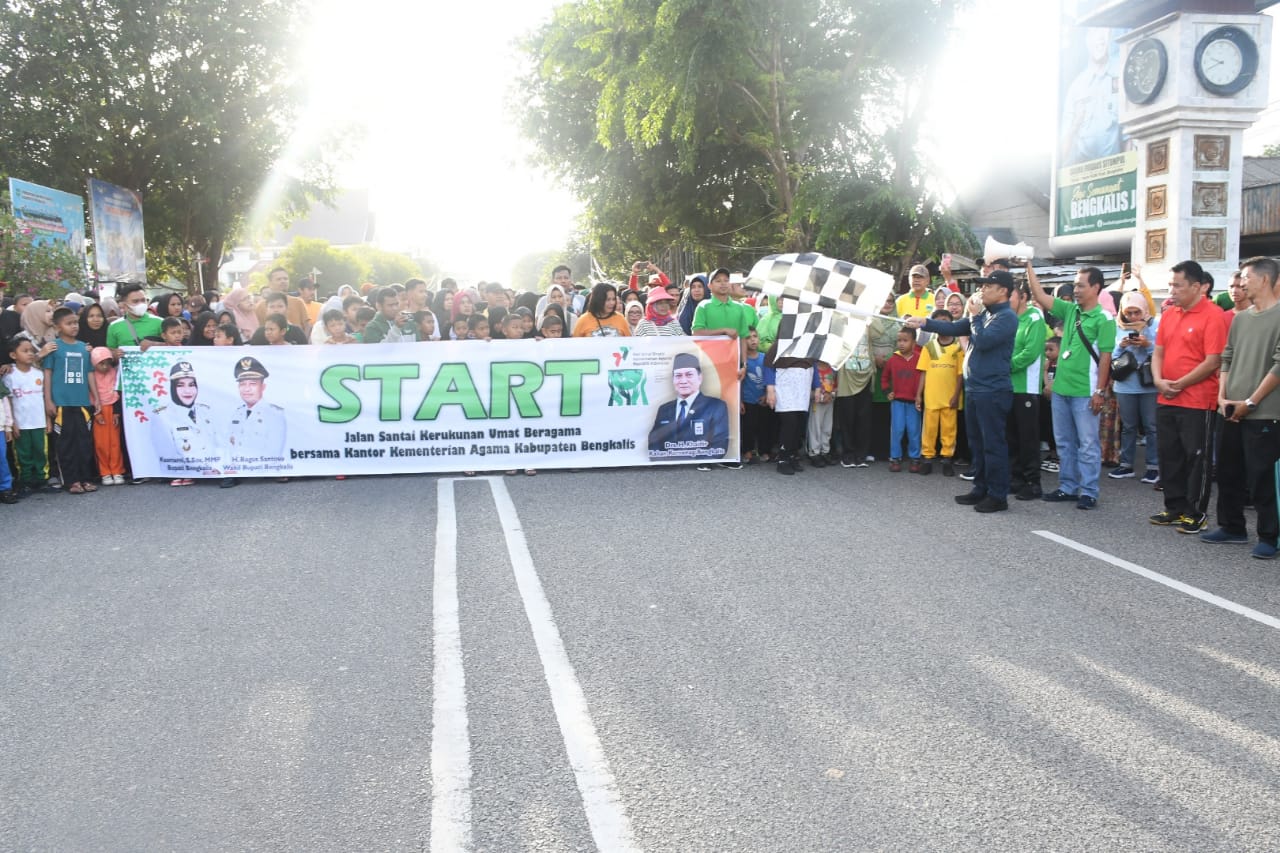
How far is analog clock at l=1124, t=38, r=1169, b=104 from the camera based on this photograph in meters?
14.7

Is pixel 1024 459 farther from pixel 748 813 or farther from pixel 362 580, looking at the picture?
pixel 748 813

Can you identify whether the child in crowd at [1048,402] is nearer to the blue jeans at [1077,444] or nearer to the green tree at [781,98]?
the blue jeans at [1077,444]

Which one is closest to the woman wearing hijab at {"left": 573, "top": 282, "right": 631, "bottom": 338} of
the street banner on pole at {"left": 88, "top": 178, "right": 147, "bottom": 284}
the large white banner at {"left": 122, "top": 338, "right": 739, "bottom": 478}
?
the large white banner at {"left": 122, "top": 338, "right": 739, "bottom": 478}

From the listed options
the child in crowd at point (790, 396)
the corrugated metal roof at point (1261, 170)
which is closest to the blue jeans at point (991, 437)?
the child in crowd at point (790, 396)

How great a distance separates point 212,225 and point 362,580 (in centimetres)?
2918

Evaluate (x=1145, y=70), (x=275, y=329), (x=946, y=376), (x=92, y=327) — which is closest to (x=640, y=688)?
(x=946, y=376)

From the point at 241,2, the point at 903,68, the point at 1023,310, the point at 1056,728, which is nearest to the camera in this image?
the point at 1056,728

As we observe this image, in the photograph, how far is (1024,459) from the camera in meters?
9.34

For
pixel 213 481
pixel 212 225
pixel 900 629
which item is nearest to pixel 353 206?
pixel 212 225

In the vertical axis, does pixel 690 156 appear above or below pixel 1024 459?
above

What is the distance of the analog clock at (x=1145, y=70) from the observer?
48.1 ft

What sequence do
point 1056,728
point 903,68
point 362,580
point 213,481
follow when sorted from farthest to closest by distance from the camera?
point 903,68
point 213,481
point 362,580
point 1056,728

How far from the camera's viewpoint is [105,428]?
408 inches

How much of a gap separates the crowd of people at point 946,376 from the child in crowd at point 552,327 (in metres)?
0.03
